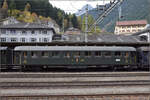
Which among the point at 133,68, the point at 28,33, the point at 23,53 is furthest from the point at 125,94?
the point at 28,33

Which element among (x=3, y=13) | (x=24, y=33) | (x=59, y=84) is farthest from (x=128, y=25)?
(x=3, y=13)

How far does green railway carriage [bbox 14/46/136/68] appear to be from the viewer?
1362 cm

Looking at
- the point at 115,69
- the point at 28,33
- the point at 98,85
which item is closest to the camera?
the point at 98,85

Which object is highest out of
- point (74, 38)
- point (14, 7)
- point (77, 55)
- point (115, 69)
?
point (14, 7)

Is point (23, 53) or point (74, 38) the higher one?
point (74, 38)

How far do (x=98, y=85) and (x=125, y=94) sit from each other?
6.23ft

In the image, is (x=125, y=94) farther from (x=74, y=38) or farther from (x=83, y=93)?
(x=74, y=38)

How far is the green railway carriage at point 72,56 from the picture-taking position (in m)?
13.6

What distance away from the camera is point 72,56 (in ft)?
45.9

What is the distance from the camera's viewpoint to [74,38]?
29.2 metres

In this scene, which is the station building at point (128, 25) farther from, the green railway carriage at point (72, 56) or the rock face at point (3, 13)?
the rock face at point (3, 13)

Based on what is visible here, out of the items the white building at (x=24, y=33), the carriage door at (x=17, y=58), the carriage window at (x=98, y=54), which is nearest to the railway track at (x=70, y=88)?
the carriage door at (x=17, y=58)

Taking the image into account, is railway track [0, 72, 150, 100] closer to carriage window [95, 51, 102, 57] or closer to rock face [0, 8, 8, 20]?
carriage window [95, 51, 102, 57]

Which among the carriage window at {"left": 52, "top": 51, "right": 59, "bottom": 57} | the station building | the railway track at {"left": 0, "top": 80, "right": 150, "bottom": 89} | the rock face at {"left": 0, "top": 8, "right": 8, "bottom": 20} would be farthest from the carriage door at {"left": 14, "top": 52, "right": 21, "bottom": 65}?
the rock face at {"left": 0, "top": 8, "right": 8, "bottom": 20}
